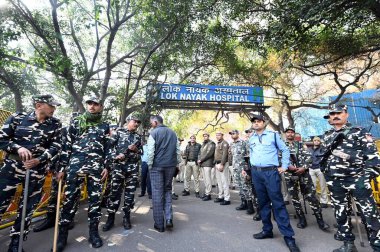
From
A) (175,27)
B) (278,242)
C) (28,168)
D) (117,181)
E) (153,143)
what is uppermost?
(175,27)

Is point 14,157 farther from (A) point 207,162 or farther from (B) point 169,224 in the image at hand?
(A) point 207,162

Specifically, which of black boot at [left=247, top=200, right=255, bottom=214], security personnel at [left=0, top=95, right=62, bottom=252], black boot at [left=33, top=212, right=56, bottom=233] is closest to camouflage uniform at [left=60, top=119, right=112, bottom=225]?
security personnel at [left=0, top=95, right=62, bottom=252]

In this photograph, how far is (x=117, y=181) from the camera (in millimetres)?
4148

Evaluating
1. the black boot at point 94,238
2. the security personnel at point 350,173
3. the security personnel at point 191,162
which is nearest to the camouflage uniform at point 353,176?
the security personnel at point 350,173

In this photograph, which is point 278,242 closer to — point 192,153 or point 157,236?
point 157,236

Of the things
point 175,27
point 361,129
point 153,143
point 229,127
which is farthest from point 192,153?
point 229,127

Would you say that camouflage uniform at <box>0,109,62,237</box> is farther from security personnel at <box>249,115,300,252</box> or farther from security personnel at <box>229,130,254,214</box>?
security personnel at <box>229,130,254,214</box>

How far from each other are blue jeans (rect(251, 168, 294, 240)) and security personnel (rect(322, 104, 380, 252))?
2.25 feet

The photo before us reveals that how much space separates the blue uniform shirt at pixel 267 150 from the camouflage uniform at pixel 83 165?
2379mm

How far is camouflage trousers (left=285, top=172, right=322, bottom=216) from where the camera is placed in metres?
4.16

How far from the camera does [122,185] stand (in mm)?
4266

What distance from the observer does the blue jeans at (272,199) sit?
3.20 meters

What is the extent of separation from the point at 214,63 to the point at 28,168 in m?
10.9

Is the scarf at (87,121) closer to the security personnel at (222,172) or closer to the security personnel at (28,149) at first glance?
the security personnel at (28,149)
